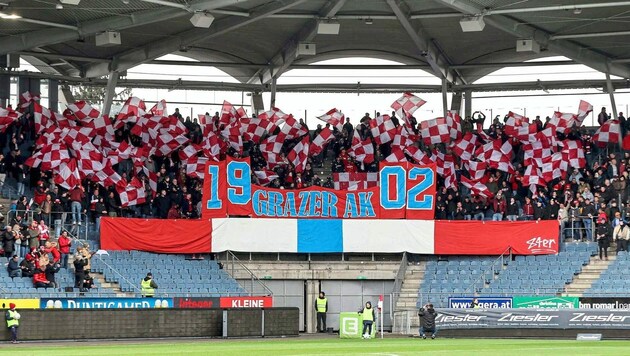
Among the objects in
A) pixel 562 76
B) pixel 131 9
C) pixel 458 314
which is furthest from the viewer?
pixel 562 76

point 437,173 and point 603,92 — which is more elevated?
point 603,92

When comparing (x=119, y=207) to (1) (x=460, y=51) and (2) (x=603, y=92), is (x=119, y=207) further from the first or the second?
(2) (x=603, y=92)

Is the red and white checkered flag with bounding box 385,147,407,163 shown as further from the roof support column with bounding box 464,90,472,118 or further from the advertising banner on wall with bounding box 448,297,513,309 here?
the advertising banner on wall with bounding box 448,297,513,309

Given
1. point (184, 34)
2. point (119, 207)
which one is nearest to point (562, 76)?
point (184, 34)

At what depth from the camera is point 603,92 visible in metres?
63.2

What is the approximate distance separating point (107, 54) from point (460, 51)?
55.1ft

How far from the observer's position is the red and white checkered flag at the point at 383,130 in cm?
5828

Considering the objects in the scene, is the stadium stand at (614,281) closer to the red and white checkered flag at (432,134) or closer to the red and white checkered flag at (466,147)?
the red and white checkered flag at (466,147)

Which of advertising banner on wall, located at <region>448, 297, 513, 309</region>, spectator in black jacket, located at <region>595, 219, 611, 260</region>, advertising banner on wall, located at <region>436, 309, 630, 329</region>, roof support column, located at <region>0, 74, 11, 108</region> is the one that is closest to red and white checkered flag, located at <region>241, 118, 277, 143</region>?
roof support column, located at <region>0, 74, 11, 108</region>

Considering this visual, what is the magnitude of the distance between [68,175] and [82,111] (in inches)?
184

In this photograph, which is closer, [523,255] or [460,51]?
[523,255]

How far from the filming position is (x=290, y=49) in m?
59.0

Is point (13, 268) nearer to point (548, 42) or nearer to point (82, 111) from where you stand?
point (82, 111)

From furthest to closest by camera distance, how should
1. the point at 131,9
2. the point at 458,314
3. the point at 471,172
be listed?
the point at 471,172 → the point at 131,9 → the point at 458,314
